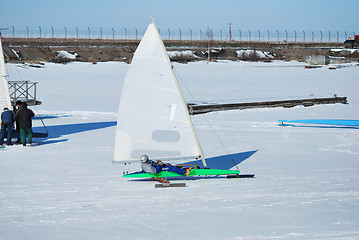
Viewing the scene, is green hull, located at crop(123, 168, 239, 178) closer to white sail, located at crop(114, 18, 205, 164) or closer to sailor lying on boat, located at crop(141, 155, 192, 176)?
sailor lying on boat, located at crop(141, 155, 192, 176)

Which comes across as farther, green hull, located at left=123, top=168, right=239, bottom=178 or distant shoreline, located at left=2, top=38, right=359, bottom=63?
distant shoreline, located at left=2, top=38, right=359, bottom=63

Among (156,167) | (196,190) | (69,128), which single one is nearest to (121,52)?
(69,128)

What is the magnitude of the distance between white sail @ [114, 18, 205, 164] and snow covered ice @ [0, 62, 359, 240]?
92cm

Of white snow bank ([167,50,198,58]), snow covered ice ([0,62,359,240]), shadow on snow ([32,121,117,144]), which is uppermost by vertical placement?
snow covered ice ([0,62,359,240])

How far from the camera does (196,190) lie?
1270cm

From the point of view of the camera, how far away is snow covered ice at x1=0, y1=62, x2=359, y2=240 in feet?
33.2

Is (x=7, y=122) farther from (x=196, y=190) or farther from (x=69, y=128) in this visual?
(x=196, y=190)

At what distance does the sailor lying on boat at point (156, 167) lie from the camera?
12785 mm

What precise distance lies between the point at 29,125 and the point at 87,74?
34.6 meters

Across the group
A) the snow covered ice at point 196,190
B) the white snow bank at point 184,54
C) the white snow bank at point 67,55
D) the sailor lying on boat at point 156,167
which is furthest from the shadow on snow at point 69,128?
the white snow bank at point 184,54

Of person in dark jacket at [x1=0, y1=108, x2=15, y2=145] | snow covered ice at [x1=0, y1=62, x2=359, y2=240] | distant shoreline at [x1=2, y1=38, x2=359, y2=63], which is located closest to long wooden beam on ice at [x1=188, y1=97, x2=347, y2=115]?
snow covered ice at [x1=0, y1=62, x2=359, y2=240]

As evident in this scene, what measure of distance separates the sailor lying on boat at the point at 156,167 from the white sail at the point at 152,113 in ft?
0.71

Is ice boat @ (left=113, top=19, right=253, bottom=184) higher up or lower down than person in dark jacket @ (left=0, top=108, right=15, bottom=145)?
higher up

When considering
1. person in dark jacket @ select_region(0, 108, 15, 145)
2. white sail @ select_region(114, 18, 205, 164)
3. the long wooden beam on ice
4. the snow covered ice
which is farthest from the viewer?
the long wooden beam on ice
